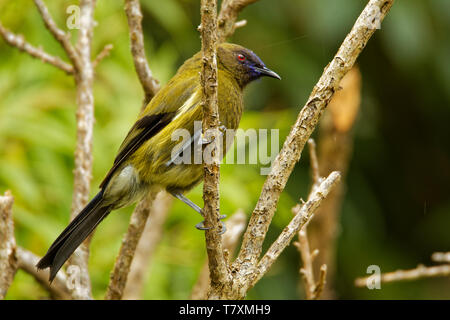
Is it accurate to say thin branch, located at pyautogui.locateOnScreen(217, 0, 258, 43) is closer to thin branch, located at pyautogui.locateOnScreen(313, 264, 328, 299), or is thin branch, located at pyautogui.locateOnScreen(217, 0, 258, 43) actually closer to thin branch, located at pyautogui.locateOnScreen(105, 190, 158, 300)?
thin branch, located at pyautogui.locateOnScreen(105, 190, 158, 300)

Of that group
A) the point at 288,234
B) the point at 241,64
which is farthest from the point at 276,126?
the point at 288,234

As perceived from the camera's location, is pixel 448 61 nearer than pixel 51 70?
No

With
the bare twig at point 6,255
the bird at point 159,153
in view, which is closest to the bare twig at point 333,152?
the bird at point 159,153

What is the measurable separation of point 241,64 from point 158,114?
63 cm

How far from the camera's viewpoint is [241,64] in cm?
345

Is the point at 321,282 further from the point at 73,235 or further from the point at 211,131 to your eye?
the point at 73,235

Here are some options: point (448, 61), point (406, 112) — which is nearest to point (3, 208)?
point (448, 61)

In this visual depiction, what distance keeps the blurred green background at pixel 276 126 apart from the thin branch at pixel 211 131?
71.4 inches

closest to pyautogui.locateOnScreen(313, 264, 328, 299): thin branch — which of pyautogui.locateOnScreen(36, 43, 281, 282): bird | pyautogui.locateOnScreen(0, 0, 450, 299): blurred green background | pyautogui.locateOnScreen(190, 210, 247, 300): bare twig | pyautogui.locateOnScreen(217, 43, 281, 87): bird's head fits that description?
pyautogui.locateOnScreen(36, 43, 281, 282): bird

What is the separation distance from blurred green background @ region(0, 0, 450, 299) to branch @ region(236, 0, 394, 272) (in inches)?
72.3

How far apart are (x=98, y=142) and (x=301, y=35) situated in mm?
2437

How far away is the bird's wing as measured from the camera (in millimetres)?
3066

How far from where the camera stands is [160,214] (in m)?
4.16
